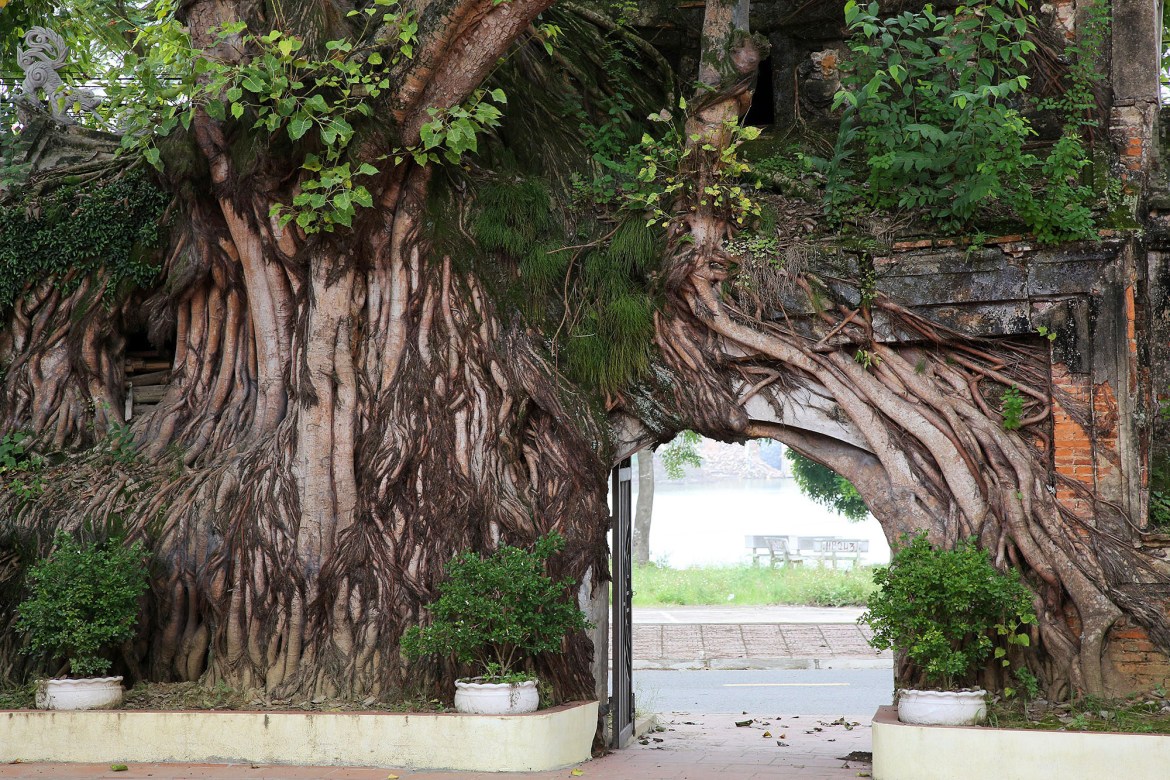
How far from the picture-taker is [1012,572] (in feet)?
20.6

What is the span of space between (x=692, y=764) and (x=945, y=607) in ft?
5.82

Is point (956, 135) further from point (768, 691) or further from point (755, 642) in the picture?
point (755, 642)

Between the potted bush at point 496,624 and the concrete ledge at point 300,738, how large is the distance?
151mm

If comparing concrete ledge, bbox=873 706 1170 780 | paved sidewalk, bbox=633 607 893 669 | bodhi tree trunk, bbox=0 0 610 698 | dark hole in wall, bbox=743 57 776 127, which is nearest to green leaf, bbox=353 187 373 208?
bodhi tree trunk, bbox=0 0 610 698

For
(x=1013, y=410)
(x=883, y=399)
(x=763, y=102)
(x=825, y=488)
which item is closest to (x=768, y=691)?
(x=883, y=399)

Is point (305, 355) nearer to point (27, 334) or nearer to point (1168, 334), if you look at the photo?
point (27, 334)

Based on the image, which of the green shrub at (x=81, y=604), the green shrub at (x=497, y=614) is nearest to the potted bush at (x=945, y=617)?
the green shrub at (x=497, y=614)

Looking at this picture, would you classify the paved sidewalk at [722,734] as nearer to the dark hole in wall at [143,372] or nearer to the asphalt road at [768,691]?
the asphalt road at [768,691]

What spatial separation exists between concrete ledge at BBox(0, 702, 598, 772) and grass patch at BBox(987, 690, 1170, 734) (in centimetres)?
238

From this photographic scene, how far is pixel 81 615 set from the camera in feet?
21.5

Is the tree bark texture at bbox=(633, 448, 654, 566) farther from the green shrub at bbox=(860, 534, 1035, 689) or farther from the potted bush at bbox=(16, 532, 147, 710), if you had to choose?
the potted bush at bbox=(16, 532, 147, 710)

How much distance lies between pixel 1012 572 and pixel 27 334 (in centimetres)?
658

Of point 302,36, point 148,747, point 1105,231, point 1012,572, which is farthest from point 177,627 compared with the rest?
point 1105,231

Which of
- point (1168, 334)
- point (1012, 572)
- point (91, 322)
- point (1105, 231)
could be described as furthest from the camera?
point (91, 322)
